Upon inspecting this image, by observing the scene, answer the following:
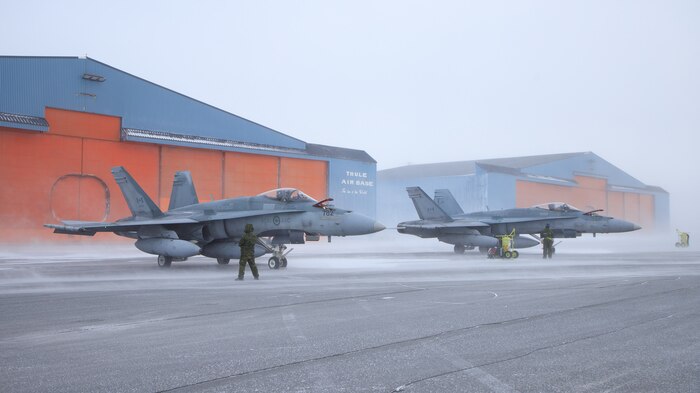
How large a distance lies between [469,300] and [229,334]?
4.74m

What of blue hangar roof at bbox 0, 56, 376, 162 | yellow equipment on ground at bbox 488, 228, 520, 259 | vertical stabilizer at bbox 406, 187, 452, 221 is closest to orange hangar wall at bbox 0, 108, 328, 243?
blue hangar roof at bbox 0, 56, 376, 162

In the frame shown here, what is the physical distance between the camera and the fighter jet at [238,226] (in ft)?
62.8

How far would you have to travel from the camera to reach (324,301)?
10453 mm

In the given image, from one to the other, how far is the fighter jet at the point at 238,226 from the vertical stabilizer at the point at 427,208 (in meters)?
11.5

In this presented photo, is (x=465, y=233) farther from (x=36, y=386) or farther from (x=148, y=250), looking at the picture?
(x=36, y=386)

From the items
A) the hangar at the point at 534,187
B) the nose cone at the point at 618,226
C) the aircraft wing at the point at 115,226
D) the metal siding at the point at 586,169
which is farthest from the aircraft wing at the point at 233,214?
the metal siding at the point at 586,169

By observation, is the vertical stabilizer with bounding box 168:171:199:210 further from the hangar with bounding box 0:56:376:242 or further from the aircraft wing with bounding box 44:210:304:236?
the hangar with bounding box 0:56:376:242

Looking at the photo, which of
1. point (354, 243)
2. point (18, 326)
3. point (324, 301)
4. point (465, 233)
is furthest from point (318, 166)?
point (18, 326)

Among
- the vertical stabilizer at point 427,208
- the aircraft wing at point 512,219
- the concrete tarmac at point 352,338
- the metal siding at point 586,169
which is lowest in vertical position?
the concrete tarmac at point 352,338

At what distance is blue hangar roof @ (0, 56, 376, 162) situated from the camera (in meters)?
31.2

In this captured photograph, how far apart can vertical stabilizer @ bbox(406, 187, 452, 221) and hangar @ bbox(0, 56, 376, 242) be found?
1197cm

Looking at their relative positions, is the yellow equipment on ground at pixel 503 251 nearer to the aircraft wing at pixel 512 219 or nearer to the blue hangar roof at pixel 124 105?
the aircraft wing at pixel 512 219

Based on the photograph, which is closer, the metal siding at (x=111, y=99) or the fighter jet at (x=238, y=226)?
the fighter jet at (x=238, y=226)

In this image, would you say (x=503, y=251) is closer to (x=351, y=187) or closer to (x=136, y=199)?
(x=136, y=199)
